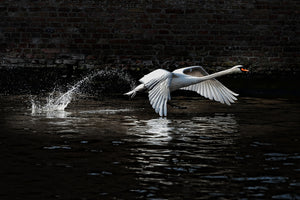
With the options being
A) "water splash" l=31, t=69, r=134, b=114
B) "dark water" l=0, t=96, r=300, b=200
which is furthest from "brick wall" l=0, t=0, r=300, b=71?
"dark water" l=0, t=96, r=300, b=200

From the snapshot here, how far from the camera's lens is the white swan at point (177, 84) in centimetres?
996

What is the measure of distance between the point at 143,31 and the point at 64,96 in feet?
14.2

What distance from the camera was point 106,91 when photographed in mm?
15633

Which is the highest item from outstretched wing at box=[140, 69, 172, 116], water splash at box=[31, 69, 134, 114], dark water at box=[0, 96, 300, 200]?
outstretched wing at box=[140, 69, 172, 116]

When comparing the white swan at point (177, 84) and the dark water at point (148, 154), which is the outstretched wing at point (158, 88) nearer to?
the white swan at point (177, 84)

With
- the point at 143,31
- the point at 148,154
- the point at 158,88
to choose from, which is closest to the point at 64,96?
the point at 143,31

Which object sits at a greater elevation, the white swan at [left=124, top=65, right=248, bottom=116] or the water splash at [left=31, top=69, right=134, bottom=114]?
the white swan at [left=124, top=65, right=248, bottom=116]

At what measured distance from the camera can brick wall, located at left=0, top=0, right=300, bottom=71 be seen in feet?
58.2

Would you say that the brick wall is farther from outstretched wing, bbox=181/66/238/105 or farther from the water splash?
outstretched wing, bbox=181/66/238/105

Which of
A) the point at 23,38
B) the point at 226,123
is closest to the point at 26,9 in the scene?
the point at 23,38

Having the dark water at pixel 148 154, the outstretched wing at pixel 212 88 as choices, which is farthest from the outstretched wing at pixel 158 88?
the outstretched wing at pixel 212 88

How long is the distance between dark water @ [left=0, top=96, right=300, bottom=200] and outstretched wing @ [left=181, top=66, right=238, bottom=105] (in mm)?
272

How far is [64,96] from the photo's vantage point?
14180mm

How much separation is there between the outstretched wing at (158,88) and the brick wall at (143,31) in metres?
7.26
